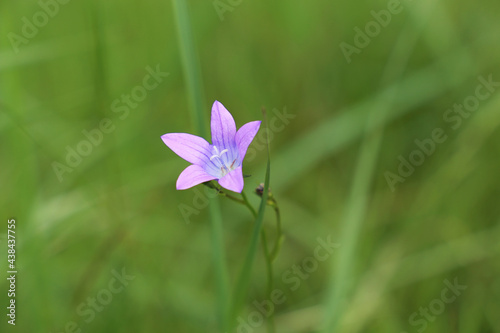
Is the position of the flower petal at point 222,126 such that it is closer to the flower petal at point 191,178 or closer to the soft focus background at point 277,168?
the flower petal at point 191,178

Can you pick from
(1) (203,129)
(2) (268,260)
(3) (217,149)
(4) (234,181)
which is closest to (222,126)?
(3) (217,149)

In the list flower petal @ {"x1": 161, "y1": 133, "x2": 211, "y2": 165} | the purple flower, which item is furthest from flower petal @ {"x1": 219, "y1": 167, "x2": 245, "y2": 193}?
flower petal @ {"x1": 161, "y1": 133, "x2": 211, "y2": 165}

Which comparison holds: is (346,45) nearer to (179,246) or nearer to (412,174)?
(412,174)

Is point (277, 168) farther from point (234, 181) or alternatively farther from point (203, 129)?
point (234, 181)

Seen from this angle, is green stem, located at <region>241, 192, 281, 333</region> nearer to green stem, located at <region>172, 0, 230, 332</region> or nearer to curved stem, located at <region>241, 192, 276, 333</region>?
curved stem, located at <region>241, 192, 276, 333</region>

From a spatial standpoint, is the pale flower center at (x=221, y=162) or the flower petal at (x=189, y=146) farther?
the pale flower center at (x=221, y=162)

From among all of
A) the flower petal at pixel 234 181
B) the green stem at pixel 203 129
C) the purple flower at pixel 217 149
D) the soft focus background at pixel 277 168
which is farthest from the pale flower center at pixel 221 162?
the soft focus background at pixel 277 168
